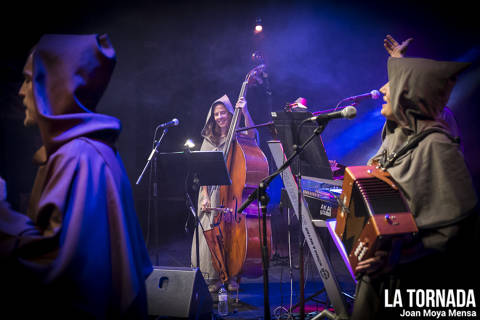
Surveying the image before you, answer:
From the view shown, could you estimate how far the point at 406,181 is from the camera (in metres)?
1.96

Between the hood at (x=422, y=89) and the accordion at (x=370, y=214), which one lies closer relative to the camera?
the accordion at (x=370, y=214)

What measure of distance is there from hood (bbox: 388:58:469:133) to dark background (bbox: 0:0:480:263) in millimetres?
3077

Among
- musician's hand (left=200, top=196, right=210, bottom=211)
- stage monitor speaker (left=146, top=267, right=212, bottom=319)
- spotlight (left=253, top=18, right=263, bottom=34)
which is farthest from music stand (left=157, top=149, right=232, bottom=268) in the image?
spotlight (left=253, top=18, right=263, bottom=34)

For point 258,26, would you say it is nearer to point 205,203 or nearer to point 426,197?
point 205,203

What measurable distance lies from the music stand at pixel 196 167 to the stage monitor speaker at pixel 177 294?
0.96 meters

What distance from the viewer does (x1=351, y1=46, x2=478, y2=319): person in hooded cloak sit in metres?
1.78

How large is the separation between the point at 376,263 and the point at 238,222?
6.98 feet

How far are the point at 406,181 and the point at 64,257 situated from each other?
1961 millimetres

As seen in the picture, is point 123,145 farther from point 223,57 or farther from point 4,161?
point 223,57

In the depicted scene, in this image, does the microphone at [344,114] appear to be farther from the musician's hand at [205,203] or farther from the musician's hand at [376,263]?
the musician's hand at [205,203]

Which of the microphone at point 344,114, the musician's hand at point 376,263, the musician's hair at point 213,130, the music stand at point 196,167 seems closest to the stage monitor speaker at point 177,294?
the music stand at point 196,167

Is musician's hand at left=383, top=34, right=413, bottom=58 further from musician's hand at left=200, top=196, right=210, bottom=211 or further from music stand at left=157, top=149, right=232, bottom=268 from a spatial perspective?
musician's hand at left=200, top=196, right=210, bottom=211

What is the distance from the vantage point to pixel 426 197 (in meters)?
1.87

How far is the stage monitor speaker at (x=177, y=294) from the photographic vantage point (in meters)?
2.48
